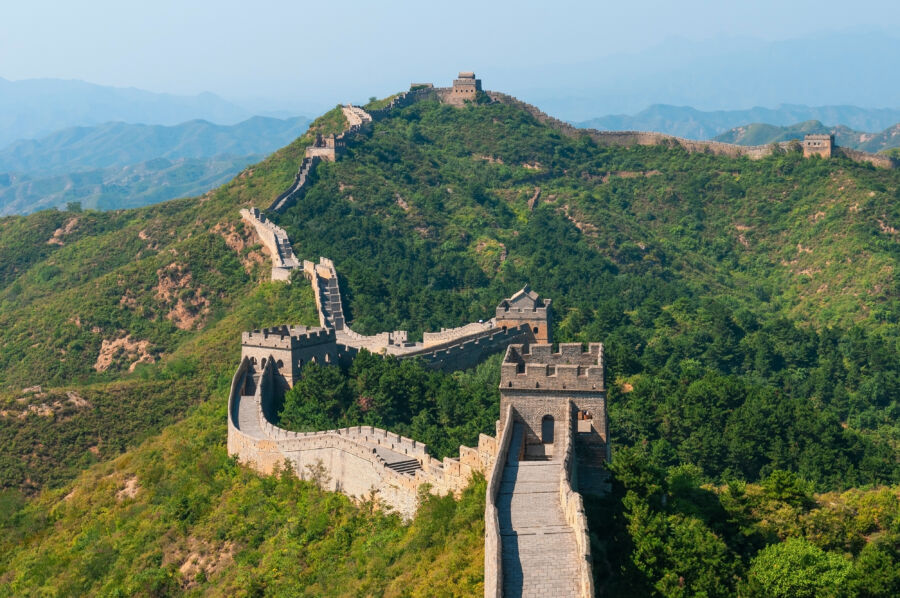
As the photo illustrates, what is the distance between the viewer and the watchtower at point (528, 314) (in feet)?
195

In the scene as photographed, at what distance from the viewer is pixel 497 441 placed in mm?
31219

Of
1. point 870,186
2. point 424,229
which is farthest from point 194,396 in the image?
point 870,186

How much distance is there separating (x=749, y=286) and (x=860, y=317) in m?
16.0

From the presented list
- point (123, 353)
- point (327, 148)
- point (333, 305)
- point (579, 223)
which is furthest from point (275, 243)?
point (579, 223)

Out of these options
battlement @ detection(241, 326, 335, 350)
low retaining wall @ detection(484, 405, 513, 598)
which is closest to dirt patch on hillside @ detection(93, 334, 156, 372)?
battlement @ detection(241, 326, 335, 350)

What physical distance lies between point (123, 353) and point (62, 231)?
133ft

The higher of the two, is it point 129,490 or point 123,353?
point 129,490

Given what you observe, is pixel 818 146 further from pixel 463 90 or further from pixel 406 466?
pixel 406 466

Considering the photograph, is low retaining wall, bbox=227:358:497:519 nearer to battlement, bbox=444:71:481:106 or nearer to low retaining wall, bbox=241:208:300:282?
low retaining wall, bbox=241:208:300:282

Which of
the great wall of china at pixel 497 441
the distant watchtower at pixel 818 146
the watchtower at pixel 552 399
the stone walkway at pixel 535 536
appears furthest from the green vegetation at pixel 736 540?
the distant watchtower at pixel 818 146

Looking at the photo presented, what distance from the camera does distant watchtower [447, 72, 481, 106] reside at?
5463 inches

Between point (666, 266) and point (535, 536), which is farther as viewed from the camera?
point (666, 266)

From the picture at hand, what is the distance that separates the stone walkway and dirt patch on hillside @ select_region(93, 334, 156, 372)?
50463 millimetres

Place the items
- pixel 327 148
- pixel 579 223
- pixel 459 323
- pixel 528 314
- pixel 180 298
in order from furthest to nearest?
pixel 579 223
pixel 327 148
pixel 180 298
pixel 459 323
pixel 528 314
